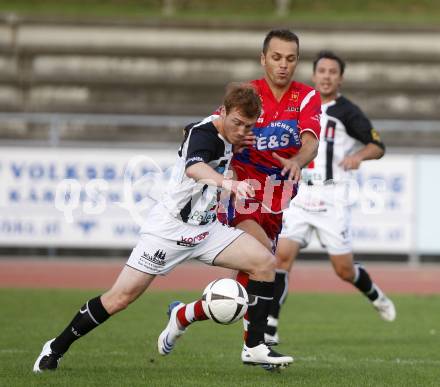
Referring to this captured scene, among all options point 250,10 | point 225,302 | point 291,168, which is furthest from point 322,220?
point 250,10

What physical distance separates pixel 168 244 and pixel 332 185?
11.7 feet

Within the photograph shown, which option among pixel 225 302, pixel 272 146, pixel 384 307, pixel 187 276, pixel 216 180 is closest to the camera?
pixel 216 180

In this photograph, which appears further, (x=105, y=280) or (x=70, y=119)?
(x=70, y=119)

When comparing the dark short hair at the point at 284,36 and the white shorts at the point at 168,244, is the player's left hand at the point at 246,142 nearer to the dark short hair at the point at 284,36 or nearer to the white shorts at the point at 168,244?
the white shorts at the point at 168,244

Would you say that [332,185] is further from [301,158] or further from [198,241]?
[198,241]

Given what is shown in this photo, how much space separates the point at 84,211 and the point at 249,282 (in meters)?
9.52

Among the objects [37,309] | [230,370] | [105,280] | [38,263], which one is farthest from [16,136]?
[230,370]

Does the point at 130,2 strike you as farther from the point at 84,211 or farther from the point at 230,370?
the point at 230,370

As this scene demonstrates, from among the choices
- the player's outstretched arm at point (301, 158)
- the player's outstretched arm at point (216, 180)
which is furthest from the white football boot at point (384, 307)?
the player's outstretched arm at point (216, 180)

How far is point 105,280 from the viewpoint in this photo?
1538 cm

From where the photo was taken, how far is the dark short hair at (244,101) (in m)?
6.55

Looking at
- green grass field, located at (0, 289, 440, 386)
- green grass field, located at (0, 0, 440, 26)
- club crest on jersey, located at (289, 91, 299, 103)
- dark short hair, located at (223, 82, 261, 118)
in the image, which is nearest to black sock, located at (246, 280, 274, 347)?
green grass field, located at (0, 289, 440, 386)

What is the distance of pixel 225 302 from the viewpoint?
680 cm

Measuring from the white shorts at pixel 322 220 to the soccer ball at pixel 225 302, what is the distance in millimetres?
3069
